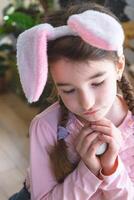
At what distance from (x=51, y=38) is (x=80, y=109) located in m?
0.15

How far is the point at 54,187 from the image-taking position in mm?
974

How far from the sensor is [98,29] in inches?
30.3

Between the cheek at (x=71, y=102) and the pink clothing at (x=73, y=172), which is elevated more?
the cheek at (x=71, y=102)

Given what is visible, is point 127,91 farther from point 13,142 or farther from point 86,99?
point 13,142

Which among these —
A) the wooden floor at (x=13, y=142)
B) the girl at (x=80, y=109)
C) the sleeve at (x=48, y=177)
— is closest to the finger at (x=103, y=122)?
the girl at (x=80, y=109)

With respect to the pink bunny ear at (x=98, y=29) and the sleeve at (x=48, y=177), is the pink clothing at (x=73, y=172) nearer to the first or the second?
the sleeve at (x=48, y=177)

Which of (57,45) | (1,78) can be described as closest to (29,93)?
(57,45)

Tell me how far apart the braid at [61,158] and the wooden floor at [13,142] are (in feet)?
→ 3.02

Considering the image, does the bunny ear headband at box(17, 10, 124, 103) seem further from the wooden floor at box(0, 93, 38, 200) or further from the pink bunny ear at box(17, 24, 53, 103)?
the wooden floor at box(0, 93, 38, 200)

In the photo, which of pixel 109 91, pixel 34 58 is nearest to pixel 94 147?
pixel 109 91

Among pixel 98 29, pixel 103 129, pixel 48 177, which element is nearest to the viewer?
pixel 98 29

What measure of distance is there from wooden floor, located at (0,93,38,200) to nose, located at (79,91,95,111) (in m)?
1.11

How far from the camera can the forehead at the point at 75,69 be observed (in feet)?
2.68

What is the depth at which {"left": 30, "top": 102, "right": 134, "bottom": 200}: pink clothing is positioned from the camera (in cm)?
92
